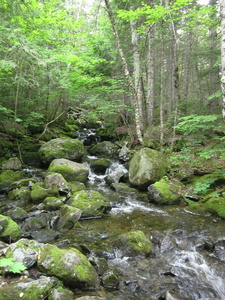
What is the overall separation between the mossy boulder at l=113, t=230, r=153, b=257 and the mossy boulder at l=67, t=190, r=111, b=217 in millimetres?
2000

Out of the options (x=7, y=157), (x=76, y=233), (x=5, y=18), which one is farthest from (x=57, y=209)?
(x=5, y=18)

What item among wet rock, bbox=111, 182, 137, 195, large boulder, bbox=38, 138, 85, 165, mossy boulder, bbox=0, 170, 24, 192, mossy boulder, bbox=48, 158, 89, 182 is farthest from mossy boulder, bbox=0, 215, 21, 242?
large boulder, bbox=38, 138, 85, 165

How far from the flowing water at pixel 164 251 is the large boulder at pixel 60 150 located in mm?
5508

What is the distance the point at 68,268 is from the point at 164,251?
251 centimetres

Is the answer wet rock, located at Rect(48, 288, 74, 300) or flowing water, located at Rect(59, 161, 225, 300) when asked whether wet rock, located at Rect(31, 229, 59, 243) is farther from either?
wet rock, located at Rect(48, 288, 74, 300)

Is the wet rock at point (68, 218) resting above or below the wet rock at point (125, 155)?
below

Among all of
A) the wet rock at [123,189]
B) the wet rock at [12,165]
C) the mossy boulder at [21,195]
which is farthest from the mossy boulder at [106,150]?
the mossy boulder at [21,195]

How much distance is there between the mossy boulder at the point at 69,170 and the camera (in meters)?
9.99

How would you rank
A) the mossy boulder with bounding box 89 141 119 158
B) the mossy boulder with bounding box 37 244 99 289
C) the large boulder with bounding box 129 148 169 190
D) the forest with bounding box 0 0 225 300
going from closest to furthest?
1. the mossy boulder with bounding box 37 244 99 289
2. the forest with bounding box 0 0 225 300
3. the large boulder with bounding box 129 148 169 190
4. the mossy boulder with bounding box 89 141 119 158

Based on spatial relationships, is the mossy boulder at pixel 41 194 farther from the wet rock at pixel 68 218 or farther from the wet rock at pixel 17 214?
the wet rock at pixel 68 218

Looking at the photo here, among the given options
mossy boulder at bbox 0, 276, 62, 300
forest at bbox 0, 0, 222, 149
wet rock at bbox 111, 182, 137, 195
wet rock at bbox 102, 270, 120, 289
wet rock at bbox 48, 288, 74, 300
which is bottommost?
wet rock at bbox 111, 182, 137, 195

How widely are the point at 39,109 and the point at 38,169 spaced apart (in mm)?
5580

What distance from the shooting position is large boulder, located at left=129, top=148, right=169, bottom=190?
9.38m

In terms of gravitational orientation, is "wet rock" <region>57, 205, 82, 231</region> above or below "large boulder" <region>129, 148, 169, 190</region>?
below
